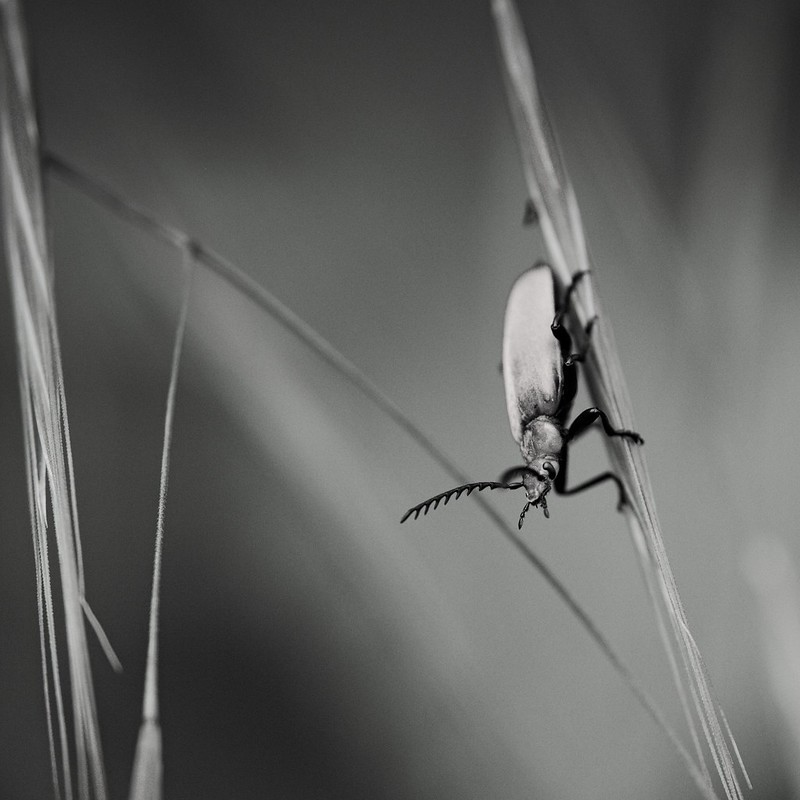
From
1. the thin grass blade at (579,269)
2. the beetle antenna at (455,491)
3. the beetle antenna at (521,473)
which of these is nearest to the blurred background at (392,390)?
the beetle antenna at (521,473)

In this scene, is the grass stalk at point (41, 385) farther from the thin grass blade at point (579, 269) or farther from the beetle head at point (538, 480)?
the beetle head at point (538, 480)

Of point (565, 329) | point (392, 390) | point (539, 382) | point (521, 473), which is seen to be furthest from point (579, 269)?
point (392, 390)

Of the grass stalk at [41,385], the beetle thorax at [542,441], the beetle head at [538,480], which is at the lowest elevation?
the grass stalk at [41,385]

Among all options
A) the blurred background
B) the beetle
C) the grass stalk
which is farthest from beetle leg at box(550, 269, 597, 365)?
the grass stalk

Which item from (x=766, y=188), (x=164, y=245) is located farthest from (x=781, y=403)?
(x=164, y=245)

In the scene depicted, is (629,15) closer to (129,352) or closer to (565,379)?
(565,379)

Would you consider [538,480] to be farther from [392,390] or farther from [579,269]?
[579,269]
